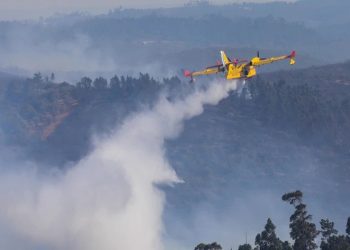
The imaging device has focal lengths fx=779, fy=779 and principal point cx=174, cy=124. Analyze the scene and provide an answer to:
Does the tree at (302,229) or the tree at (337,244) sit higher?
the tree at (302,229)

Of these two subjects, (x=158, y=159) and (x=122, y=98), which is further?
(x=122, y=98)

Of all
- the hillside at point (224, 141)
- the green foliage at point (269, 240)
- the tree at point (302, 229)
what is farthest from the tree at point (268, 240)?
the hillside at point (224, 141)

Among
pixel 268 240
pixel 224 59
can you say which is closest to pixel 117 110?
pixel 224 59

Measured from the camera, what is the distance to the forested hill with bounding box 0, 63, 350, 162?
16012cm

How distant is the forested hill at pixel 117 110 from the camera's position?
16012cm

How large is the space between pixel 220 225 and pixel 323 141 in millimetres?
38737

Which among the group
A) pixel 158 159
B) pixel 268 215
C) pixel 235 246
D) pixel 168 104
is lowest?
pixel 235 246

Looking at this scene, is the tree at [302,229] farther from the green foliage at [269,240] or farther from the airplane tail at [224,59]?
the airplane tail at [224,59]

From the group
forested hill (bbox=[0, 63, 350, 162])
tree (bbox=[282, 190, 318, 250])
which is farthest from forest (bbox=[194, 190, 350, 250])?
forested hill (bbox=[0, 63, 350, 162])

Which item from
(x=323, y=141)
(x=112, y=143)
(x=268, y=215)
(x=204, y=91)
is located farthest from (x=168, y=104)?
(x=268, y=215)

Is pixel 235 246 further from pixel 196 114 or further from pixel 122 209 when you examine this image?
pixel 196 114

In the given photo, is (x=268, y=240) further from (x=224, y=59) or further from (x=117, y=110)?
(x=117, y=110)

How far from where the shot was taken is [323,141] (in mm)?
157375

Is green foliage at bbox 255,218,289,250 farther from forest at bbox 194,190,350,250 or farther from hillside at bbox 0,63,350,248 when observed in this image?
hillside at bbox 0,63,350,248
